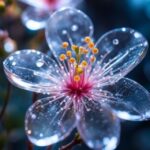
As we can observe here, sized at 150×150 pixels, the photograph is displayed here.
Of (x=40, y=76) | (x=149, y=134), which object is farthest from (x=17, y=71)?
(x=149, y=134)

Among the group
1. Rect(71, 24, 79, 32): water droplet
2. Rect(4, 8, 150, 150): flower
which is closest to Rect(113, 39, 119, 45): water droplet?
Rect(4, 8, 150, 150): flower

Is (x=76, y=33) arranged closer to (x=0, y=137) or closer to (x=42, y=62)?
(x=42, y=62)

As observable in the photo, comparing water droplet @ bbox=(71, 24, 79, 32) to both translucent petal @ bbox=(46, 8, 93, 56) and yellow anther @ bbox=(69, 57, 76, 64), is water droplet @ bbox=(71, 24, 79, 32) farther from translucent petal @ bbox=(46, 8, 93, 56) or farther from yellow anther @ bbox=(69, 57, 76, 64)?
yellow anther @ bbox=(69, 57, 76, 64)

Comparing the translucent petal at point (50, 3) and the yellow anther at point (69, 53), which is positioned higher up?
the yellow anther at point (69, 53)

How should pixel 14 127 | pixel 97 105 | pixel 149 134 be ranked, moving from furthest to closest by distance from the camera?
pixel 149 134 < pixel 14 127 < pixel 97 105

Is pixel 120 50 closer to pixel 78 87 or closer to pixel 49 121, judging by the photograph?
pixel 78 87

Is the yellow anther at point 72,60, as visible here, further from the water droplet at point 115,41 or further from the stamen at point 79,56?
the water droplet at point 115,41

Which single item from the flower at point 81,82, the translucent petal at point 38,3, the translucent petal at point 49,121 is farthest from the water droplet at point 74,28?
the translucent petal at point 38,3
